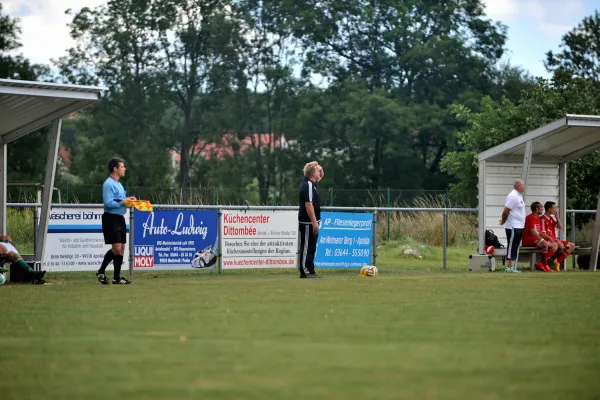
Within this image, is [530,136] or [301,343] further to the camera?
[530,136]

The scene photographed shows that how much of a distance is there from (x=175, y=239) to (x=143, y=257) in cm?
67

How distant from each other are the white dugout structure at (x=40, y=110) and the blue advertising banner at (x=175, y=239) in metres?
2.15

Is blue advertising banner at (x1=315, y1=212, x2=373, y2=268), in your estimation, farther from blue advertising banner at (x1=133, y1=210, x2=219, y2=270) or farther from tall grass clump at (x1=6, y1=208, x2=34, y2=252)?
tall grass clump at (x1=6, y1=208, x2=34, y2=252)

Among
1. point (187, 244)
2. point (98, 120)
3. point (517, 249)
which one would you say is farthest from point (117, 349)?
point (98, 120)

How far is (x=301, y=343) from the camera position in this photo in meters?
8.29

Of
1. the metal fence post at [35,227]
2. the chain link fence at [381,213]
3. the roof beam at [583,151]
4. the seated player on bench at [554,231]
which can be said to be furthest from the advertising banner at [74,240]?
the roof beam at [583,151]

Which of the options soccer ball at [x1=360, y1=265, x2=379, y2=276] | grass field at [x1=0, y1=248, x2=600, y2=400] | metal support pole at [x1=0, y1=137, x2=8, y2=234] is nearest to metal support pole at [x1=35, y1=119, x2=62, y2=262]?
metal support pole at [x1=0, y1=137, x2=8, y2=234]

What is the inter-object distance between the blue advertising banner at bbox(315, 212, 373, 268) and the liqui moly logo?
3.33 metres

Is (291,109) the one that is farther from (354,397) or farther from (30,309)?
(354,397)

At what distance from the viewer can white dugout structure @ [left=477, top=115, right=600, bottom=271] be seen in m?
22.2

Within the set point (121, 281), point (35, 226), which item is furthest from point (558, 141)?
point (35, 226)

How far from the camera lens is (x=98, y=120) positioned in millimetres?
60344

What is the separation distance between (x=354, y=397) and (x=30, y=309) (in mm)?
6605

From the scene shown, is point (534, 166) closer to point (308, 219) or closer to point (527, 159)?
point (527, 159)
